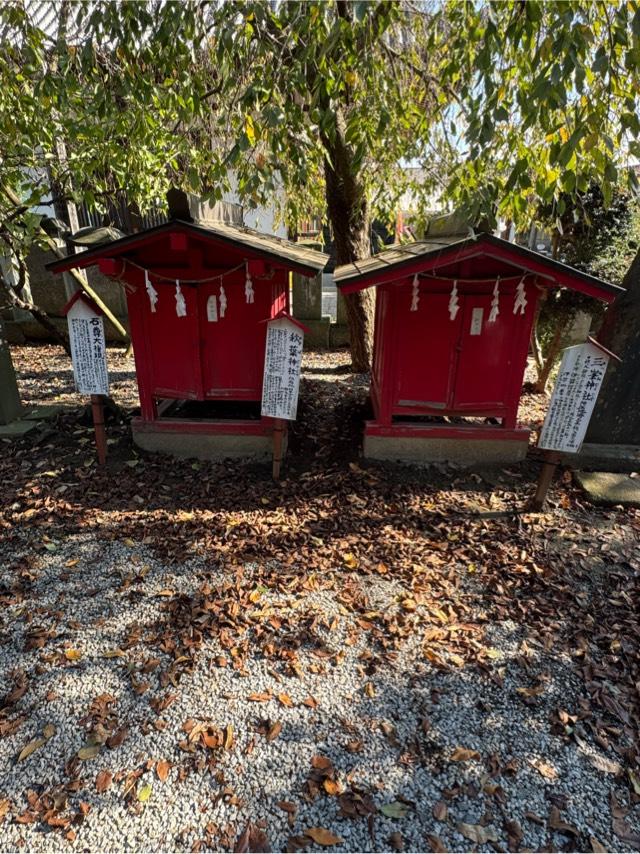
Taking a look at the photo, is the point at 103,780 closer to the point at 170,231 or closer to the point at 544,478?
the point at 544,478

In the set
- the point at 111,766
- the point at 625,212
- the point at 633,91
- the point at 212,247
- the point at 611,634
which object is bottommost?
the point at 111,766

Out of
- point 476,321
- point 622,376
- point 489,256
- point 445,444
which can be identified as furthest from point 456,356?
point 622,376

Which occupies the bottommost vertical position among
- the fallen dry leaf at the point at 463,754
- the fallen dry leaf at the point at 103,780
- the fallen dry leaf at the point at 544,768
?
the fallen dry leaf at the point at 103,780

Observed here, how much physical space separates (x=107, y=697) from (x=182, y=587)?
36.3 inches

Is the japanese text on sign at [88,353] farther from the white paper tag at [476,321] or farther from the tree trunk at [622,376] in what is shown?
the tree trunk at [622,376]

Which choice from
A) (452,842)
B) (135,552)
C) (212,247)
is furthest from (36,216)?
(452,842)

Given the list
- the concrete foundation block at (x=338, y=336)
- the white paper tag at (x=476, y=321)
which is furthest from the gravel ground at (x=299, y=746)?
the concrete foundation block at (x=338, y=336)

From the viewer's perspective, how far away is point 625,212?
6.07 metres

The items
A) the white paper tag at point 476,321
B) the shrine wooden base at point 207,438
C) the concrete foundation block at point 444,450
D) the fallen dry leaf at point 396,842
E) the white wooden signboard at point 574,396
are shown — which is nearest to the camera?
the fallen dry leaf at point 396,842

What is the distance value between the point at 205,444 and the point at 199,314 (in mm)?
1441

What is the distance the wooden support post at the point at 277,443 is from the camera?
4.76 metres

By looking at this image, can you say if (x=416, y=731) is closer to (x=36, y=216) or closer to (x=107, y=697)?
(x=107, y=697)

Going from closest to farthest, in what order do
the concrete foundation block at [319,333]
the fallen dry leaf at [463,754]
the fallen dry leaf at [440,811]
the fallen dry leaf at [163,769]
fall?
the fallen dry leaf at [440,811] < the fallen dry leaf at [163,769] < the fallen dry leaf at [463,754] < the concrete foundation block at [319,333]

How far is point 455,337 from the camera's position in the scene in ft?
15.6
